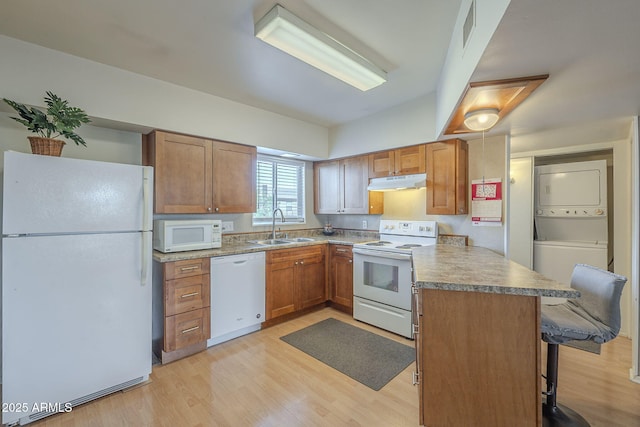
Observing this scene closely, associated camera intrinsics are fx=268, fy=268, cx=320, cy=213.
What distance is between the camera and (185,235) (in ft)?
8.60

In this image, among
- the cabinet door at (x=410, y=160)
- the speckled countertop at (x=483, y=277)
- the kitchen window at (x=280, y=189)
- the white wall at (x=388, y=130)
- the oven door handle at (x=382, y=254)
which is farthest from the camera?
the kitchen window at (x=280, y=189)

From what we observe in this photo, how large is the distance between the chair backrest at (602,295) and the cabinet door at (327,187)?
2.72m

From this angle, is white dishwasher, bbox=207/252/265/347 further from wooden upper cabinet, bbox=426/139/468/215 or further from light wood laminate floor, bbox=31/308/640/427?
wooden upper cabinet, bbox=426/139/468/215

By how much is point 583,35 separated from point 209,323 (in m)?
3.19

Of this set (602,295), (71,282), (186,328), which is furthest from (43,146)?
(602,295)

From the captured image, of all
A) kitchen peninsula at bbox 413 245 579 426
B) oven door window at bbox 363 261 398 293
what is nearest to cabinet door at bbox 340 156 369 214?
oven door window at bbox 363 261 398 293

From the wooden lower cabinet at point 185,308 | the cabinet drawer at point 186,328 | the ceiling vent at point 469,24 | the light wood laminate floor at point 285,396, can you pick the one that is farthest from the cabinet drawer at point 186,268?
the ceiling vent at point 469,24

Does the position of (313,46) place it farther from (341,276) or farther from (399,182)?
(341,276)

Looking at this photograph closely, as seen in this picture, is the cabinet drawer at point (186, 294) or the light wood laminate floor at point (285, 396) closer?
the light wood laminate floor at point (285, 396)

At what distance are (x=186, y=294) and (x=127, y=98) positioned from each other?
182 cm

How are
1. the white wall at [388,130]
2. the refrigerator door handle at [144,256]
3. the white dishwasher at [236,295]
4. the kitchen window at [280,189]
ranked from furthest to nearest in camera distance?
the kitchen window at [280,189] < the white wall at [388,130] < the white dishwasher at [236,295] < the refrigerator door handle at [144,256]

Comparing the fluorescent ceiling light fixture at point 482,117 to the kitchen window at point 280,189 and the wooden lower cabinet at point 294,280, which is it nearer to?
the wooden lower cabinet at point 294,280

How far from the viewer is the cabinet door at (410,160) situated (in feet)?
10.2

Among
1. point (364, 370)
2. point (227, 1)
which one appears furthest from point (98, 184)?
point (364, 370)
